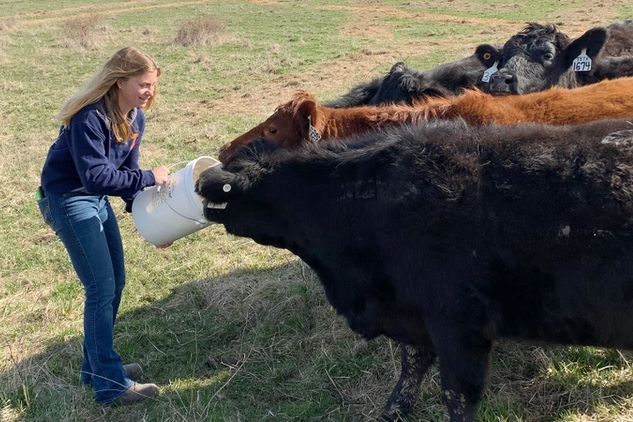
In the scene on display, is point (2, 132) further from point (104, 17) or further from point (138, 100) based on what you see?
point (104, 17)

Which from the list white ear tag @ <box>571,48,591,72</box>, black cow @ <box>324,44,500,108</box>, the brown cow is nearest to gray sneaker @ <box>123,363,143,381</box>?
the brown cow

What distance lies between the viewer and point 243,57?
60.3 feet

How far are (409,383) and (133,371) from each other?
2.08 meters

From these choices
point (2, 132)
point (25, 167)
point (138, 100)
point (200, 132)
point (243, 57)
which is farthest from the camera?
point (243, 57)

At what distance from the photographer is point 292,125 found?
5145mm

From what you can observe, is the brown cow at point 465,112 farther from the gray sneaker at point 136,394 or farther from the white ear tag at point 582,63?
the white ear tag at point 582,63

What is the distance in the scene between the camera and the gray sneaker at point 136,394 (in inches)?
161

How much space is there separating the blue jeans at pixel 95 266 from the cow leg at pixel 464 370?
2.25m

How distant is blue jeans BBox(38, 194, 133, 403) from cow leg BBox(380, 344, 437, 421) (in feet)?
5.89

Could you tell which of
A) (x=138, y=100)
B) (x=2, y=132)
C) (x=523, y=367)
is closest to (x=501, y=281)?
(x=523, y=367)

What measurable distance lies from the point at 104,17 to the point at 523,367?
1392 inches

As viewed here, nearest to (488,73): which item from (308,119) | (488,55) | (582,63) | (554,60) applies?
(488,55)

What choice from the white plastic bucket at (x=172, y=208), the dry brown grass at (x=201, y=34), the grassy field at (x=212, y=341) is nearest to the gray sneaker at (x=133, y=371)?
the grassy field at (x=212, y=341)

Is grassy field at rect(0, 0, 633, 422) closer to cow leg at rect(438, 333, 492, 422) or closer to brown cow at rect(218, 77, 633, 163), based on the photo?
cow leg at rect(438, 333, 492, 422)
